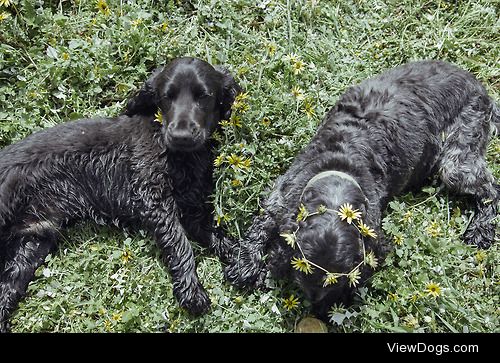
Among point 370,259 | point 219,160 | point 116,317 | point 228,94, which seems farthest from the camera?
point 228,94

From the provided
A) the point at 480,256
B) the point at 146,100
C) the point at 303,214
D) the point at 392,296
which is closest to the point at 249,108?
the point at 146,100

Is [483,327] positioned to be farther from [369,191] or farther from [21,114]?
[21,114]

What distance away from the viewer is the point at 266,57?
570 cm

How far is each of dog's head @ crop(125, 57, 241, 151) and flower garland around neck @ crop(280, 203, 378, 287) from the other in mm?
1111

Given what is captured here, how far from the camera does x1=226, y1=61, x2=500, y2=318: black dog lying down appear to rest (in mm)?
4125

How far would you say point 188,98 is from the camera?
4.88m

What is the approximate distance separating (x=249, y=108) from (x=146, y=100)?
88 centimetres

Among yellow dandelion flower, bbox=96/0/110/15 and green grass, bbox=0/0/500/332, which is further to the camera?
yellow dandelion flower, bbox=96/0/110/15

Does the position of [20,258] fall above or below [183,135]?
below

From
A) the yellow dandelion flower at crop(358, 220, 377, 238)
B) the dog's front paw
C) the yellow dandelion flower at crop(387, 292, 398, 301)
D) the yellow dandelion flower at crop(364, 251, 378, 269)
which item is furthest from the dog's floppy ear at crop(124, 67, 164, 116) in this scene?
the yellow dandelion flower at crop(387, 292, 398, 301)

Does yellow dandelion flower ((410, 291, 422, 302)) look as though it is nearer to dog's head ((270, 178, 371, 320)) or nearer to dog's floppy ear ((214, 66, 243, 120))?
dog's head ((270, 178, 371, 320))

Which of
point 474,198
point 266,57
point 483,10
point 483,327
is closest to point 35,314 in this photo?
point 266,57

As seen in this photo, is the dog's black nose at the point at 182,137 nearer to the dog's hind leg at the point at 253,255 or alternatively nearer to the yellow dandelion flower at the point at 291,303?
the dog's hind leg at the point at 253,255
